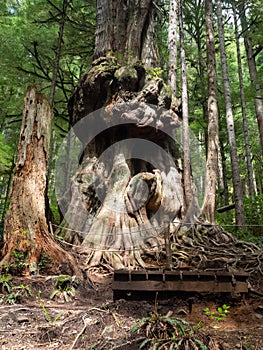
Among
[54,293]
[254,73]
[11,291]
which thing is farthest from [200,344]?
[254,73]

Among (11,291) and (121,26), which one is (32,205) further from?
(121,26)

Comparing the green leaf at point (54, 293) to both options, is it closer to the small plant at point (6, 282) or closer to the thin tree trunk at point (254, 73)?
the small plant at point (6, 282)

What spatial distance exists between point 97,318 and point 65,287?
1171mm

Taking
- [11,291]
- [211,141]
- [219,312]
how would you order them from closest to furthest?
[219,312], [11,291], [211,141]

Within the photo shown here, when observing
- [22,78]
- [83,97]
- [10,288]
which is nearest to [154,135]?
[83,97]

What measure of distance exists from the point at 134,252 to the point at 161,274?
224 cm

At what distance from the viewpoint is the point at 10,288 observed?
3650mm

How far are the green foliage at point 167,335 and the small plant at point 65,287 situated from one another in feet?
5.01

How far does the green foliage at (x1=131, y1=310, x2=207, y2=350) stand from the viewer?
2.26m

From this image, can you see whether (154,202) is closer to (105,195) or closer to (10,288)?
(105,195)

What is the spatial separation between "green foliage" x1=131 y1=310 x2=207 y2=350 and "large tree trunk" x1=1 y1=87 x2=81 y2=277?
2148 mm

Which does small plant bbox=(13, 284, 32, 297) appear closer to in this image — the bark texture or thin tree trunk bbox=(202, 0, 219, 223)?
the bark texture

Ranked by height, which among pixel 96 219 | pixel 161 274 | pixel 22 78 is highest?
pixel 22 78

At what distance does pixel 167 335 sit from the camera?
2439 millimetres
